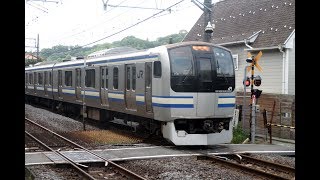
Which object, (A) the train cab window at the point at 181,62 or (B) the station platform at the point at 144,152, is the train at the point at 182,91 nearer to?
(A) the train cab window at the point at 181,62

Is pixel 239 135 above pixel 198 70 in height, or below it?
below

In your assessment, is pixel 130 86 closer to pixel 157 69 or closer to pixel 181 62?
pixel 157 69

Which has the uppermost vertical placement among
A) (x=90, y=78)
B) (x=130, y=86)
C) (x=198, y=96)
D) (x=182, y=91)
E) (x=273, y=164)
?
(x=90, y=78)

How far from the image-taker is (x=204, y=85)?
34.9 feet

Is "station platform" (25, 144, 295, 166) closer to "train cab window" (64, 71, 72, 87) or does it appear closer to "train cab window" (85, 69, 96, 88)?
"train cab window" (85, 69, 96, 88)

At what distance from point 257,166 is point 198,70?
2.82 meters

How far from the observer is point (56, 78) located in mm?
21594

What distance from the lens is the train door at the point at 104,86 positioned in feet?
47.9

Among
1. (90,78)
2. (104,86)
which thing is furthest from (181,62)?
(90,78)

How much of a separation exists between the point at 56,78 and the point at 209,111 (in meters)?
12.8

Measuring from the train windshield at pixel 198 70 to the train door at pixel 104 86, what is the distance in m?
4.55

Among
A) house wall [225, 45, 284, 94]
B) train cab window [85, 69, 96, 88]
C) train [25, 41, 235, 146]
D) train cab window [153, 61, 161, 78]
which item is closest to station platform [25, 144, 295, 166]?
train [25, 41, 235, 146]

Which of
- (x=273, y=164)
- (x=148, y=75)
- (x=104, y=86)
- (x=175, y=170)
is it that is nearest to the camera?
(x=175, y=170)
